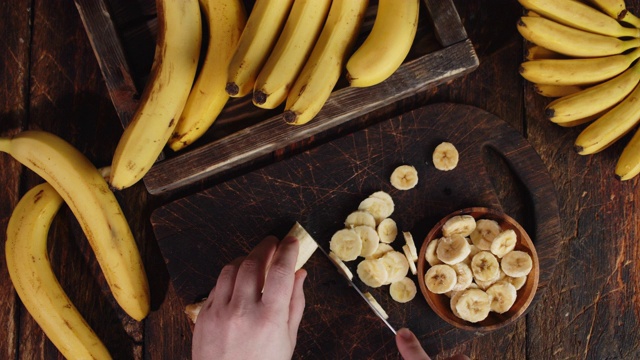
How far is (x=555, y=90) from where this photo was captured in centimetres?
188

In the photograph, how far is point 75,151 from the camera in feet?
5.97

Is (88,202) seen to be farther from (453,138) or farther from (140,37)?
(453,138)

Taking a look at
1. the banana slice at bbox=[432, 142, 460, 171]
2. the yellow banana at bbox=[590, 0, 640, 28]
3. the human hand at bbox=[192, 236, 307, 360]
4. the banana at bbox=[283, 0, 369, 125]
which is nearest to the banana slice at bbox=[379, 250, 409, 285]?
the banana slice at bbox=[432, 142, 460, 171]

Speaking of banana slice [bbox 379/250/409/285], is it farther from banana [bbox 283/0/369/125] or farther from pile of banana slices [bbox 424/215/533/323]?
banana [bbox 283/0/369/125]

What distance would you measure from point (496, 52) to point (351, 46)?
62 cm

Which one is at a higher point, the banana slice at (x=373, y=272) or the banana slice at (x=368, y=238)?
the banana slice at (x=368, y=238)

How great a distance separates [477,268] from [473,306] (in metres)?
0.12

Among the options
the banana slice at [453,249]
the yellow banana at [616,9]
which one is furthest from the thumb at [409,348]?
the yellow banana at [616,9]

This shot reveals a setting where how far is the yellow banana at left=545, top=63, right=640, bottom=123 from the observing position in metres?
1.74

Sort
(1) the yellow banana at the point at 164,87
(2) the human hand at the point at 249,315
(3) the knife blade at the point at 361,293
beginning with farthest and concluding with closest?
1. (3) the knife blade at the point at 361,293
2. (1) the yellow banana at the point at 164,87
3. (2) the human hand at the point at 249,315

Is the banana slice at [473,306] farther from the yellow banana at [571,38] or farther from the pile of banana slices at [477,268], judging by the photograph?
the yellow banana at [571,38]

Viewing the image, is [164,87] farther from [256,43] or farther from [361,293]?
[361,293]

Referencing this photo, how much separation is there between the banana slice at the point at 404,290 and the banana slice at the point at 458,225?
0.20 metres

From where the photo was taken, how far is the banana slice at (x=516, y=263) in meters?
1.79
